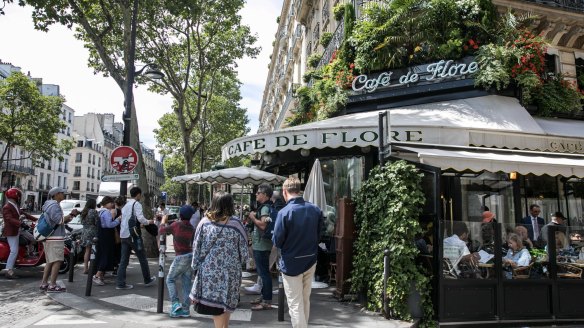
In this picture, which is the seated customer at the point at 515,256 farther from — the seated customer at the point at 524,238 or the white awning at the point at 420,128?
the white awning at the point at 420,128

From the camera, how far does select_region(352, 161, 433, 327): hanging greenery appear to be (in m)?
5.73

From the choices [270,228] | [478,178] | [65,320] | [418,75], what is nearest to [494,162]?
[270,228]

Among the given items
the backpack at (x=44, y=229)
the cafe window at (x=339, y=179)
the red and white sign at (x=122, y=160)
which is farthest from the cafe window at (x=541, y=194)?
the backpack at (x=44, y=229)

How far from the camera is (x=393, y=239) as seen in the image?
589 cm

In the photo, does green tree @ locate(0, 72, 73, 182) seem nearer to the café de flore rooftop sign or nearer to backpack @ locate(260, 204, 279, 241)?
the café de flore rooftop sign

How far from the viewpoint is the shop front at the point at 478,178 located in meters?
5.81

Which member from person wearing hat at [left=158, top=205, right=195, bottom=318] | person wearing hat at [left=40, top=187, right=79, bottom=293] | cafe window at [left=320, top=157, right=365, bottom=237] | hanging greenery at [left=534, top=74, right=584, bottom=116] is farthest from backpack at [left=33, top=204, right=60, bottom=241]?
hanging greenery at [left=534, top=74, right=584, bottom=116]

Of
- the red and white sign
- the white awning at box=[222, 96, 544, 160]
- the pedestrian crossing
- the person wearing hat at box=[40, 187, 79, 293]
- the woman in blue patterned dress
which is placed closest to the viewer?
the woman in blue patterned dress

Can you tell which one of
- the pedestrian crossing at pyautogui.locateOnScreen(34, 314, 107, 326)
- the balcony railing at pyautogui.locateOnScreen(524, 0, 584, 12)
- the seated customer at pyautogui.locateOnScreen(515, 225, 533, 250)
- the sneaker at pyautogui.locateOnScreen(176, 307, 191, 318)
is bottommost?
the pedestrian crossing at pyautogui.locateOnScreen(34, 314, 107, 326)

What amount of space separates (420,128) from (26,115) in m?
30.4

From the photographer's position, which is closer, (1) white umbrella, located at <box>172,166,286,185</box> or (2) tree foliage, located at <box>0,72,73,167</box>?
(1) white umbrella, located at <box>172,166,286,185</box>

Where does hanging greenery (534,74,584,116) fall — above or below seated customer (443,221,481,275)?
above

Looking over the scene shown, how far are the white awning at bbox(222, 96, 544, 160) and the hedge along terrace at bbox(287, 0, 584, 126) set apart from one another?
27.4 inches

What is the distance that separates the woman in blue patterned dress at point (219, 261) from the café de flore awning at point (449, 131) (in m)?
4.64
